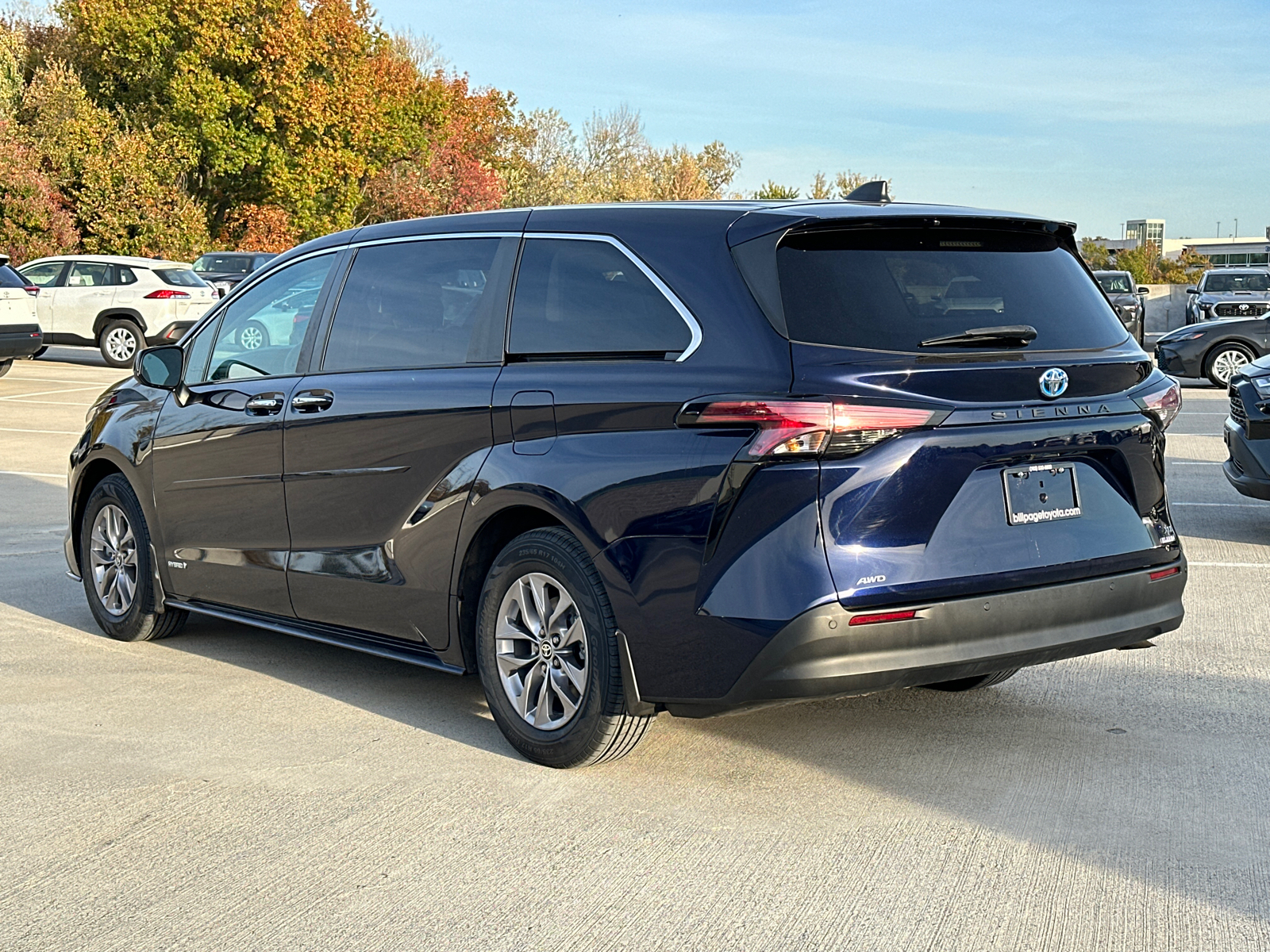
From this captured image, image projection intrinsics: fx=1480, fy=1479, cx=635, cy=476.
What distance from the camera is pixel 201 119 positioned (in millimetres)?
41906

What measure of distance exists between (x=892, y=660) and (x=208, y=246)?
136 feet

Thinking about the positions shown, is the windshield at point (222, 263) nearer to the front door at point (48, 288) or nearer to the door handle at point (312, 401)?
the front door at point (48, 288)

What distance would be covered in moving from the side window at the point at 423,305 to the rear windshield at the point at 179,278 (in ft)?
62.8

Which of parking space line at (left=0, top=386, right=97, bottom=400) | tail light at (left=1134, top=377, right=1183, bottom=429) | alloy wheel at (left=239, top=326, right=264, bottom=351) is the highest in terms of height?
alloy wheel at (left=239, top=326, right=264, bottom=351)

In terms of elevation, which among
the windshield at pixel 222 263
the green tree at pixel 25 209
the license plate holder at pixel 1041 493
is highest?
the green tree at pixel 25 209

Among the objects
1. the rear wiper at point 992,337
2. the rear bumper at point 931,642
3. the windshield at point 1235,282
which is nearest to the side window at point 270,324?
the rear bumper at point 931,642

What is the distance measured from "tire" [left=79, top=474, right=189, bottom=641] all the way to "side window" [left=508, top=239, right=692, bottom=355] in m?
2.59

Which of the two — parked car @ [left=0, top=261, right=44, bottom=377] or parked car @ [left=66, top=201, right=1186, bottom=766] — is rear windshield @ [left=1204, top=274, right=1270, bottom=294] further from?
parked car @ [left=66, top=201, right=1186, bottom=766]

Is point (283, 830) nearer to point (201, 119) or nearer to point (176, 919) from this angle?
point (176, 919)

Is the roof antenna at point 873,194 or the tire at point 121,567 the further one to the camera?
the tire at point 121,567

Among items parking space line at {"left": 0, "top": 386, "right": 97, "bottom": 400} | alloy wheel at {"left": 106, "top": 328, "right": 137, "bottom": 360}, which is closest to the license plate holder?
parking space line at {"left": 0, "top": 386, "right": 97, "bottom": 400}

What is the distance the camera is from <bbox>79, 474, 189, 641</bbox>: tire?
6.70m

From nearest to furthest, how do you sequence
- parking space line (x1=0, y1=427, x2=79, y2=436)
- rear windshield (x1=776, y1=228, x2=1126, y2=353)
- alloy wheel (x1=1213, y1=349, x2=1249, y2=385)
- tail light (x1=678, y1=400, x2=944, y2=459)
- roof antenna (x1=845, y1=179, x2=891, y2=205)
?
tail light (x1=678, y1=400, x2=944, y2=459)
rear windshield (x1=776, y1=228, x2=1126, y2=353)
roof antenna (x1=845, y1=179, x2=891, y2=205)
parking space line (x1=0, y1=427, x2=79, y2=436)
alloy wheel (x1=1213, y1=349, x2=1249, y2=385)

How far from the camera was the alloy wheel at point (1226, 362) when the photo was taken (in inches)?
906
